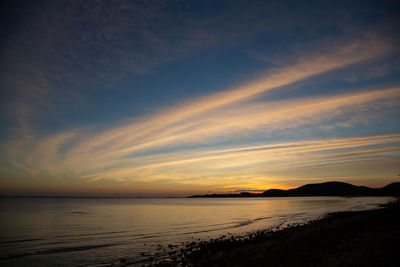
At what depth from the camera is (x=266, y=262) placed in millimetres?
14750

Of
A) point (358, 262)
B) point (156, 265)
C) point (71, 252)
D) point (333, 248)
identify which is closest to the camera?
point (358, 262)

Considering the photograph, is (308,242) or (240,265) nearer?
(240,265)

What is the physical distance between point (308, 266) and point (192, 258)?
371 inches

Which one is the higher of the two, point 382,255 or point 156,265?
point 382,255

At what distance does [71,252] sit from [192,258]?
12.6m

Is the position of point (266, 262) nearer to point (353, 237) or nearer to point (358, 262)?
point (358, 262)


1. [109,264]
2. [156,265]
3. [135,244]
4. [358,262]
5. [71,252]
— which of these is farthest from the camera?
[135,244]

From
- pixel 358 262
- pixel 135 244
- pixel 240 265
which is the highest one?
pixel 358 262

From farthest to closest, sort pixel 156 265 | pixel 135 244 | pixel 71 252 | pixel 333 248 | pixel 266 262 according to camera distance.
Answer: pixel 135 244 → pixel 71 252 → pixel 156 265 → pixel 333 248 → pixel 266 262

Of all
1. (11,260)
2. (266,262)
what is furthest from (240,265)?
(11,260)

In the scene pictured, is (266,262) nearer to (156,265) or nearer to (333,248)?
(333,248)

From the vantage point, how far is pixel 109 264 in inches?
727

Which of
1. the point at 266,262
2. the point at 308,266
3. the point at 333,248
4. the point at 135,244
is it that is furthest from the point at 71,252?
the point at 333,248

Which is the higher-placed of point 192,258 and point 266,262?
point 266,262
